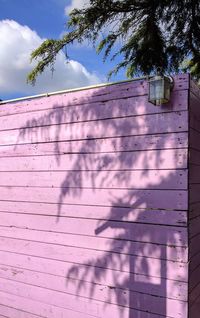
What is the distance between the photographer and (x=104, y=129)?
254cm

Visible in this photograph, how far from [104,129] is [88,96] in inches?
12.6

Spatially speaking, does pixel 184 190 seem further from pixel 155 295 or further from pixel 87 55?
pixel 87 55

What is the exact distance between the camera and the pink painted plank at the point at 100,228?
2.20 meters

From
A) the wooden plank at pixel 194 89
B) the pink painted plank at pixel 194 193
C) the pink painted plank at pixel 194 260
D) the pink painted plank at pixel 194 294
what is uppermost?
the wooden plank at pixel 194 89

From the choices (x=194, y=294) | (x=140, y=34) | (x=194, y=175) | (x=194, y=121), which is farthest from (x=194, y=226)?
(x=140, y=34)

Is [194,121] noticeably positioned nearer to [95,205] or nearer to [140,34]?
[95,205]

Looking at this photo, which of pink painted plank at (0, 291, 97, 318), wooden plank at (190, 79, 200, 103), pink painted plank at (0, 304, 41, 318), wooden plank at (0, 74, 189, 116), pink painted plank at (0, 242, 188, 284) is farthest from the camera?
pink painted plank at (0, 304, 41, 318)

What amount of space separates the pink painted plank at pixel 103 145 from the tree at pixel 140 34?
367 cm

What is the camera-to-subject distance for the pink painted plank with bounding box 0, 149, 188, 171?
222cm

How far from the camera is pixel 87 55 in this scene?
6766 millimetres

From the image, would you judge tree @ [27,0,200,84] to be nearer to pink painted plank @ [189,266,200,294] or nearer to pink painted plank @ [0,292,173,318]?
pink painted plank @ [189,266,200,294]

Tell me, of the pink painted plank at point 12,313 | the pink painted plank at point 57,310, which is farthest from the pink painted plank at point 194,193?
the pink painted plank at point 12,313

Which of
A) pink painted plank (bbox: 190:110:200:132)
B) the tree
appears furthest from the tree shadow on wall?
the tree

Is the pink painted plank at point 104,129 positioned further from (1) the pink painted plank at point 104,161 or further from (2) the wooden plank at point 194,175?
(2) the wooden plank at point 194,175
